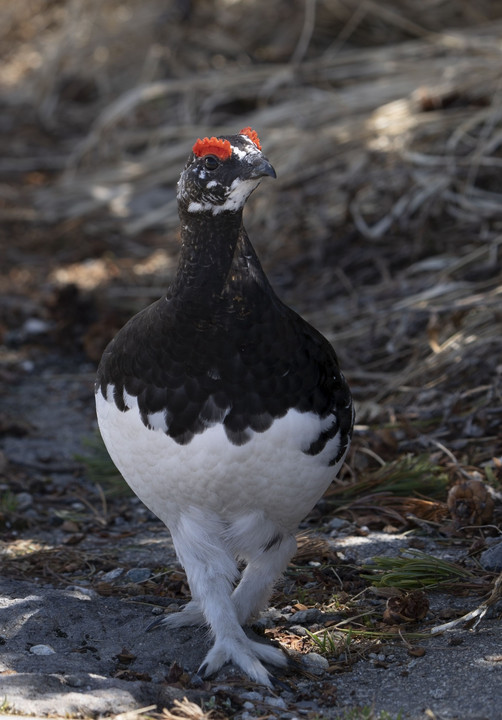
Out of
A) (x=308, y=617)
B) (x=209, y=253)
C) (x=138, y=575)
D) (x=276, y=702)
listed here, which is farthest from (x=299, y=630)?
(x=209, y=253)

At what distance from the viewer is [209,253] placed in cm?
291

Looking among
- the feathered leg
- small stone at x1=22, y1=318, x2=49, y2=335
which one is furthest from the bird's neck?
small stone at x1=22, y1=318, x2=49, y2=335

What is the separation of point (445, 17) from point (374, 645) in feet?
21.9

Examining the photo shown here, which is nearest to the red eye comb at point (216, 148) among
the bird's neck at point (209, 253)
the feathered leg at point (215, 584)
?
the bird's neck at point (209, 253)

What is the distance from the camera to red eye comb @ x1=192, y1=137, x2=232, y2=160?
9.31ft

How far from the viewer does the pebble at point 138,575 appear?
11.7 ft

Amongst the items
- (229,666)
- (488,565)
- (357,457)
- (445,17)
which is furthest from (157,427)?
(445,17)

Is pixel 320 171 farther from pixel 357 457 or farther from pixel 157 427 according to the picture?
pixel 157 427

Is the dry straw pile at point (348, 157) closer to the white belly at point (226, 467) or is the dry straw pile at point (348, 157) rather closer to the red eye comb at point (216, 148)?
the white belly at point (226, 467)

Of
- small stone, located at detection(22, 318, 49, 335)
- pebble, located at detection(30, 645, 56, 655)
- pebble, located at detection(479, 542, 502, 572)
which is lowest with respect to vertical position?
pebble, located at detection(479, 542, 502, 572)

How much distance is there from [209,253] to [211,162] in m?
0.25

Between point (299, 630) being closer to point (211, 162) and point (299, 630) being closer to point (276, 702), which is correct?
point (276, 702)

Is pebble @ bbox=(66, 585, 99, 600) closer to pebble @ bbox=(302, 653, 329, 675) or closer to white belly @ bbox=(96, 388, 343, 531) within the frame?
white belly @ bbox=(96, 388, 343, 531)

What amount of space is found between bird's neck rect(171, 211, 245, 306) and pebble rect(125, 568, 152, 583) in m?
1.15
